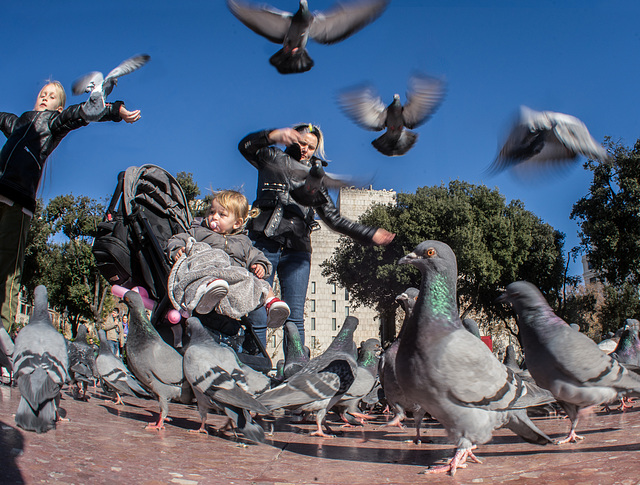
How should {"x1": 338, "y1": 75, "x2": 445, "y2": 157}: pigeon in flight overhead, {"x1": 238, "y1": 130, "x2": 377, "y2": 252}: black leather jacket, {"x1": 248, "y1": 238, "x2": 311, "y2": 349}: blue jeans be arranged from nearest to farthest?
{"x1": 238, "y1": 130, "x2": 377, "y2": 252}: black leather jacket → {"x1": 248, "y1": 238, "x2": 311, "y2": 349}: blue jeans → {"x1": 338, "y1": 75, "x2": 445, "y2": 157}: pigeon in flight overhead

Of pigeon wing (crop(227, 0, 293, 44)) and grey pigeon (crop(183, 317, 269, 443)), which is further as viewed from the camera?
pigeon wing (crop(227, 0, 293, 44))

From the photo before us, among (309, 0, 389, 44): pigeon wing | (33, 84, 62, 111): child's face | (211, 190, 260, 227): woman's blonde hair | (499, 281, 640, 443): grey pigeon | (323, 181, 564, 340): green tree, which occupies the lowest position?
(499, 281, 640, 443): grey pigeon

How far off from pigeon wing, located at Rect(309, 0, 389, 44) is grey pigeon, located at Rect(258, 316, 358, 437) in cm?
323

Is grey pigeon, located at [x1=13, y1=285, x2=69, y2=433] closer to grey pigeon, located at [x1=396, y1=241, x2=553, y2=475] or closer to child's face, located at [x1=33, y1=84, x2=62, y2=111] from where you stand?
grey pigeon, located at [x1=396, y1=241, x2=553, y2=475]

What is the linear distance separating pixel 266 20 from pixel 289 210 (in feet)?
6.65

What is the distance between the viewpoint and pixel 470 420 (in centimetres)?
311

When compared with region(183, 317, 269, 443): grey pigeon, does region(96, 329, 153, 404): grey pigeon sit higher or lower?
lower

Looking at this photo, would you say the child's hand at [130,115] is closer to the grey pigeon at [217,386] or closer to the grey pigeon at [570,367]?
the grey pigeon at [217,386]

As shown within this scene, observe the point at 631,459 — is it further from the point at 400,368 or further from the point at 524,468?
the point at 400,368

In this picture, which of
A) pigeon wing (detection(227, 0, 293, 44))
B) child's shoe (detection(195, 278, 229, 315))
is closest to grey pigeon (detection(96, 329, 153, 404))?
A: child's shoe (detection(195, 278, 229, 315))

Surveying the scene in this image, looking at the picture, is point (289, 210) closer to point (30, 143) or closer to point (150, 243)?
point (150, 243)

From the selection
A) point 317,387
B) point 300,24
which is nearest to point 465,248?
point 300,24

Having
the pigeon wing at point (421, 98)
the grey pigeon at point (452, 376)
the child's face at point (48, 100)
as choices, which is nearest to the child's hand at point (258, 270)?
the grey pigeon at point (452, 376)

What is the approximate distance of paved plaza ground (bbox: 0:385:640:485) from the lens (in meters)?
2.40
